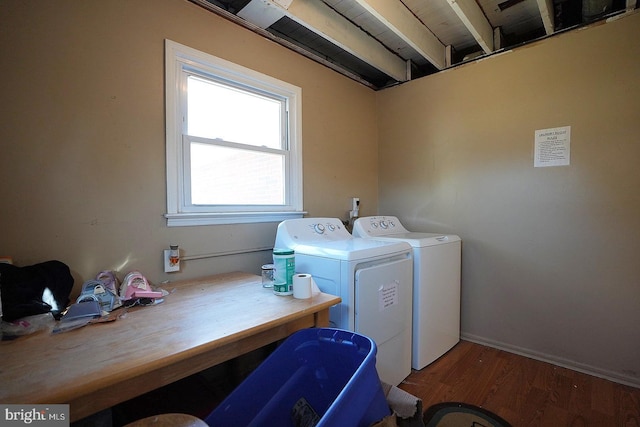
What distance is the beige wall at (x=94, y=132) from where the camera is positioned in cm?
117

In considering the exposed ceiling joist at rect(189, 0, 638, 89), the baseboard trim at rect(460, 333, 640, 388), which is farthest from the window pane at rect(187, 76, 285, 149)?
the baseboard trim at rect(460, 333, 640, 388)

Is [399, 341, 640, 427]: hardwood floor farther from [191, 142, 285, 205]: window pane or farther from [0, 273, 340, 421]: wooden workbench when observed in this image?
[191, 142, 285, 205]: window pane

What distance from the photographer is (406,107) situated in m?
2.70

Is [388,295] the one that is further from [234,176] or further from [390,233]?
[234,176]

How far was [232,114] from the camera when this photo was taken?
1.89 m

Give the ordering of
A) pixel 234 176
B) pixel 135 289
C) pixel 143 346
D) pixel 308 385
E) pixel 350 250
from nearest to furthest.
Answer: pixel 143 346, pixel 308 385, pixel 135 289, pixel 350 250, pixel 234 176

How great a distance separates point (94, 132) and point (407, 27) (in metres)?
2.07

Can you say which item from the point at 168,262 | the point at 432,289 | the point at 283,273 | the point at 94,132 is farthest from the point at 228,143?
the point at 432,289

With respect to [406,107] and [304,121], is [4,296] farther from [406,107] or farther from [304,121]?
[406,107]

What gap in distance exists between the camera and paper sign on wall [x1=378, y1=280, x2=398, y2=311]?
1603 millimetres

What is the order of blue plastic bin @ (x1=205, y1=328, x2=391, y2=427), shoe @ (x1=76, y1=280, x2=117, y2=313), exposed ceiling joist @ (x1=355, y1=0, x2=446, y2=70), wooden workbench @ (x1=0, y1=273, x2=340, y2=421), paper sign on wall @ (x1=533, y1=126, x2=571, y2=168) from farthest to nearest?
paper sign on wall @ (x1=533, y1=126, x2=571, y2=168)
exposed ceiling joist @ (x1=355, y1=0, x2=446, y2=70)
shoe @ (x1=76, y1=280, x2=117, y2=313)
blue plastic bin @ (x1=205, y1=328, x2=391, y2=427)
wooden workbench @ (x1=0, y1=273, x2=340, y2=421)

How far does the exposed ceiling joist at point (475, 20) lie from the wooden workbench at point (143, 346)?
1.99 metres

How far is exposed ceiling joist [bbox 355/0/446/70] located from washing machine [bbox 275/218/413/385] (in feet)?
4.66

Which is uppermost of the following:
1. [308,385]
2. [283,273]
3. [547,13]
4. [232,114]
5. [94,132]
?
[547,13]
